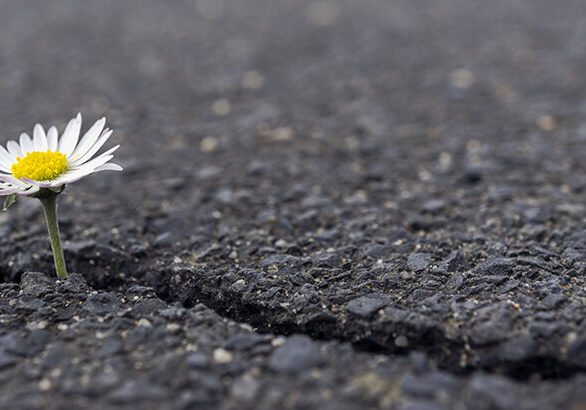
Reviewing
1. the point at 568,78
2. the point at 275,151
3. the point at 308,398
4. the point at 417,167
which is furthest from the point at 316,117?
the point at 308,398

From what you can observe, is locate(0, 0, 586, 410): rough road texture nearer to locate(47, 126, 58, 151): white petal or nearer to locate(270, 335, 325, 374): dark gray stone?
locate(270, 335, 325, 374): dark gray stone

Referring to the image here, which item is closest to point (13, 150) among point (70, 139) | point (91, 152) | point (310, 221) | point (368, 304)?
point (70, 139)

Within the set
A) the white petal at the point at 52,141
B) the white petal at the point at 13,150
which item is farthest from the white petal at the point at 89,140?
the white petal at the point at 13,150

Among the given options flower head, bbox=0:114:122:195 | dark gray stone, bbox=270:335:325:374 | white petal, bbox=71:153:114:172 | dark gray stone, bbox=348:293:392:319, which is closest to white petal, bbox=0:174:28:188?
flower head, bbox=0:114:122:195

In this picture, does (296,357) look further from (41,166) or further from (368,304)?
(41,166)

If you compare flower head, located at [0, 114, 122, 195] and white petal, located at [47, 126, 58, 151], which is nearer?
flower head, located at [0, 114, 122, 195]

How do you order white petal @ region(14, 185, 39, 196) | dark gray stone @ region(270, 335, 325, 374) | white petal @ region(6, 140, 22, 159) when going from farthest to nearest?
white petal @ region(6, 140, 22, 159) → white petal @ region(14, 185, 39, 196) → dark gray stone @ region(270, 335, 325, 374)
